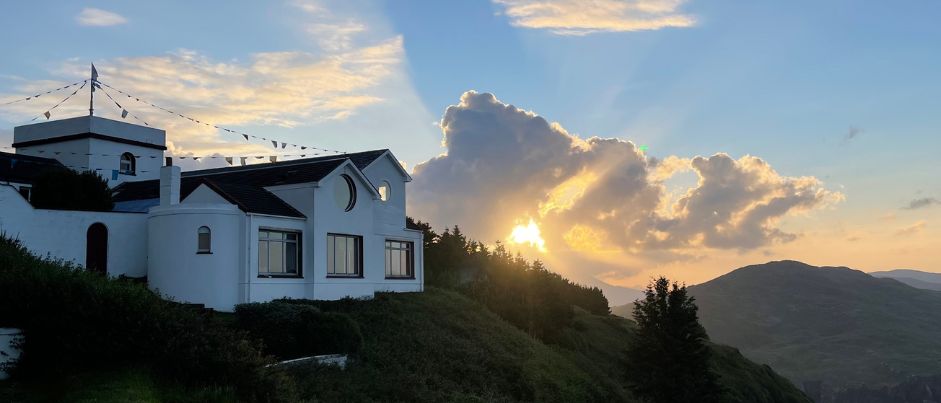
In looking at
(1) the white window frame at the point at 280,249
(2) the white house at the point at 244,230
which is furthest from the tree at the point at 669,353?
(1) the white window frame at the point at 280,249

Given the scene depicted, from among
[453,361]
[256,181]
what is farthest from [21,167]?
[453,361]

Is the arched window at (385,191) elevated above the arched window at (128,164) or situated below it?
below

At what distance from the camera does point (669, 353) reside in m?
40.8

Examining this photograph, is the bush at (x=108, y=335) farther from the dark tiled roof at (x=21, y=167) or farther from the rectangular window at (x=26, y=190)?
the dark tiled roof at (x=21, y=167)

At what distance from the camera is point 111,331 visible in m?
15.9

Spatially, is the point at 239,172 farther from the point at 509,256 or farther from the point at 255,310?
the point at 509,256

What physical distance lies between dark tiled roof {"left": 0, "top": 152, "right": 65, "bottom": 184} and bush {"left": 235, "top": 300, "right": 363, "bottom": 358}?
18.5 meters

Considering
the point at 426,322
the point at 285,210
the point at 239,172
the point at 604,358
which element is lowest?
the point at 604,358

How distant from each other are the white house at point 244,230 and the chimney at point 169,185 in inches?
1.7

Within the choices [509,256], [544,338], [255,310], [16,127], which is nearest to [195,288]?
[255,310]

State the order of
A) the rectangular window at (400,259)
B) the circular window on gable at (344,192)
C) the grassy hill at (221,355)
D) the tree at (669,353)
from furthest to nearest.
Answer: the rectangular window at (400,259)
the tree at (669,353)
the circular window on gable at (344,192)
the grassy hill at (221,355)

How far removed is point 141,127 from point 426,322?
2691 cm

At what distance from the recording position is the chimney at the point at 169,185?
32.2 meters

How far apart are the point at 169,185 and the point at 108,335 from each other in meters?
17.5
